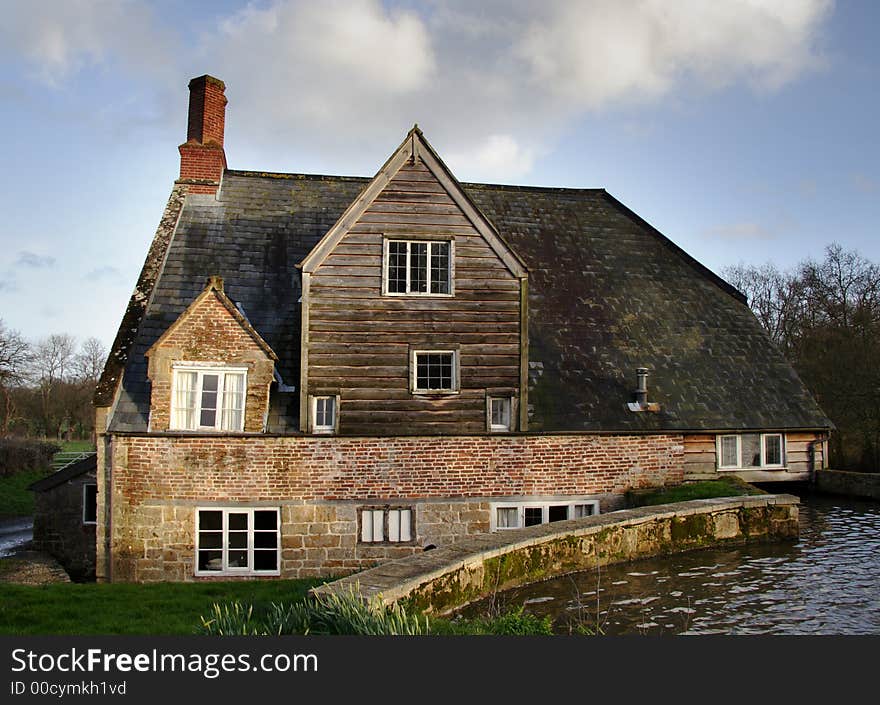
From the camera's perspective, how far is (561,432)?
1647 centimetres

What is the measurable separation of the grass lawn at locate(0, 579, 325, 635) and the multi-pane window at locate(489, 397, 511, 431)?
6223 millimetres

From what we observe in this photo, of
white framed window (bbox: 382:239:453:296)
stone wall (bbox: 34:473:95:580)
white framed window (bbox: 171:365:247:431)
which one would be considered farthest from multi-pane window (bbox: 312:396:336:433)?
stone wall (bbox: 34:473:95:580)

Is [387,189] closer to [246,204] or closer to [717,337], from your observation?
[246,204]

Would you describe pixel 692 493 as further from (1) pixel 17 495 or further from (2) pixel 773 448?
(1) pixel 17 495

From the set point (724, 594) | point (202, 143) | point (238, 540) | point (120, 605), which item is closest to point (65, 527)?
point (238, 540)

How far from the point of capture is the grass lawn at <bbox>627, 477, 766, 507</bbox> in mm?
15383

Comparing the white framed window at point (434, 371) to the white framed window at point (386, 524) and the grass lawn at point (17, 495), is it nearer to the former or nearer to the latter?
the white framed window at point (386, 524)

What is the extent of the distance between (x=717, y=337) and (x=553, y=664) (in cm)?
1736

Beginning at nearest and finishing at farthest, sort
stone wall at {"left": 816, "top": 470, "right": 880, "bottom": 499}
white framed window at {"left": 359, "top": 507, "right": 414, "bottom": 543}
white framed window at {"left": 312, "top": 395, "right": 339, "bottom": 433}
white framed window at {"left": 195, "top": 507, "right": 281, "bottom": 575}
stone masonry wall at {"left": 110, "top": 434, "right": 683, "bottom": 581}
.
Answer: stone masonry wall at {"left": 110, "top": 434, "right": 683, "bottom": 581}, white framed window at {"left": 195, "top": 507, "right": 281, "bottom": 575}, white framed window at {"left": 359, "top": 507, "right": 414, "bottom": 543}, white framed window at {"left": 312, "top": 395, "right": 339, "bottom": 433}, stone wall at {"left": 816, "top": 470, "right": 880, "bottom": 499}

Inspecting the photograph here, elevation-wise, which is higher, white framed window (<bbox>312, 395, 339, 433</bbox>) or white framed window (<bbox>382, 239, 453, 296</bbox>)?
white framed window (<bbox>382, 239, 453, 296</bbox>)

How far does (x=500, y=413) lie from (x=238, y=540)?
6.69 m

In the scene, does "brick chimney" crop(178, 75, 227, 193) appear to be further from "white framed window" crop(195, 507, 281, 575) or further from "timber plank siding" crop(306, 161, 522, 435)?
"white framed window" crop(195, 507, 281, 575)

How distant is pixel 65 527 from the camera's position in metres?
21.1

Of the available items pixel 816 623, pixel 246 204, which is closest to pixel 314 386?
pixel 246 204
